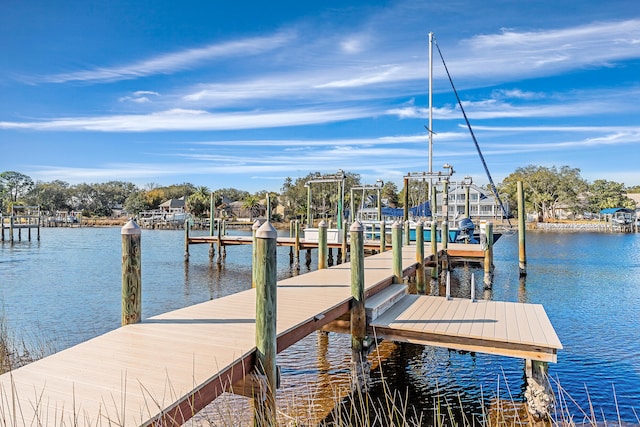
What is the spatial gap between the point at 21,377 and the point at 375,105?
39.4 meters

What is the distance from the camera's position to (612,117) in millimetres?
45469

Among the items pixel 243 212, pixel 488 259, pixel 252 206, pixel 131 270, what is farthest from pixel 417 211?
pixel 243 212

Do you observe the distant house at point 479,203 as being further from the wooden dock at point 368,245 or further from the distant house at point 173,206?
the distant house at point 173,206

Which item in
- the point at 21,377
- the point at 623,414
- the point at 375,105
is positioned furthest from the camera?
the point at 375,105

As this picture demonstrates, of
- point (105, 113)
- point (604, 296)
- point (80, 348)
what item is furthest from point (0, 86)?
point (604, 296)

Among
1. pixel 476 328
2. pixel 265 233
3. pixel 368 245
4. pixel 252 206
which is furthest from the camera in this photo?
pixel 252 206

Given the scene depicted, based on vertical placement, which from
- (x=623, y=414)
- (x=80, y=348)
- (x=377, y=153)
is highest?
(x=377, y=153)

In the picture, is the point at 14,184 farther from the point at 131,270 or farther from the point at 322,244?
the point at 131,270

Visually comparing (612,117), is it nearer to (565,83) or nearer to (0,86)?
(565,83)

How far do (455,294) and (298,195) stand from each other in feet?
195

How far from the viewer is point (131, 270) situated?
543cm

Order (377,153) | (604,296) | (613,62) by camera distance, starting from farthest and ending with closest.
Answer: (377,153) → (613,62) → (604,296)

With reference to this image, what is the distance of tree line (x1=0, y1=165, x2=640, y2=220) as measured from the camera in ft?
243

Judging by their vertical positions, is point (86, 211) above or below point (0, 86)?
below
